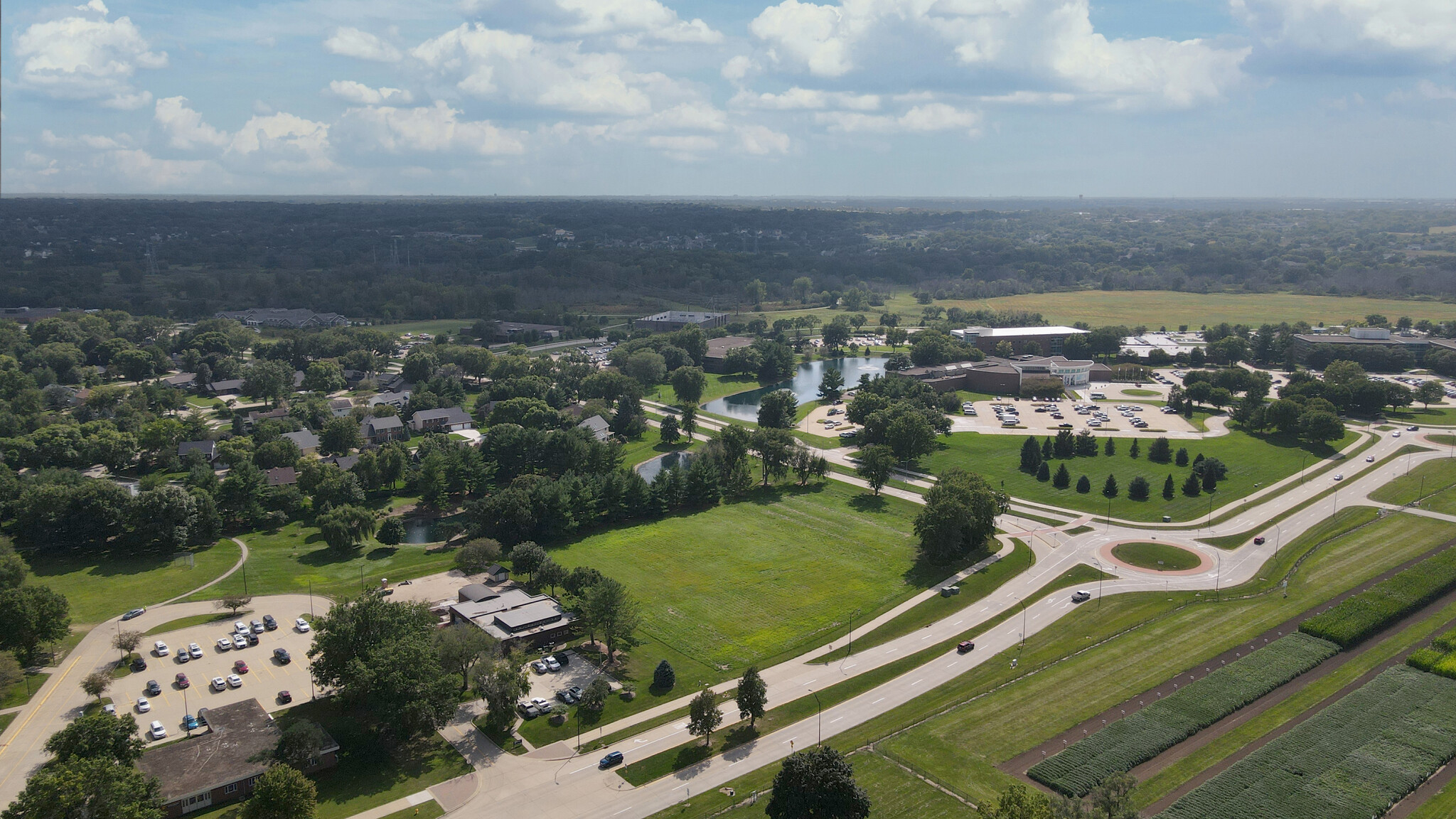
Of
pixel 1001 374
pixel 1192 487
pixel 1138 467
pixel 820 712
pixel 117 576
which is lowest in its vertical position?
pixel 117 576

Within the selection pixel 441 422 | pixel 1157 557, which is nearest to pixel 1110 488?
pixel 1157 557

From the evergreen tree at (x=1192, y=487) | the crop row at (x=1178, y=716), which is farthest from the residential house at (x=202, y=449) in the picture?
the evergreen tree at (x=1192, y=487)

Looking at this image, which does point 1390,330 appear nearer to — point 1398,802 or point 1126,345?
point 1126,345

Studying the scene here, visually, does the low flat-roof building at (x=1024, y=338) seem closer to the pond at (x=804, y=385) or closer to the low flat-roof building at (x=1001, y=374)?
the low flat-roof building at (x=1001, y=374)

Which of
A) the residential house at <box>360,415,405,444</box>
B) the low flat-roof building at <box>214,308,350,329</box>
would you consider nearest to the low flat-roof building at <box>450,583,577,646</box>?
the residential house at <box>360,415,405,444</box>

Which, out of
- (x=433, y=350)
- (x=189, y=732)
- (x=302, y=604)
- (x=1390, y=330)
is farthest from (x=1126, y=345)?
(x=189, y=732)

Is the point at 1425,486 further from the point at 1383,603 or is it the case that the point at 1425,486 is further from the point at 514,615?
the point at 514,615
